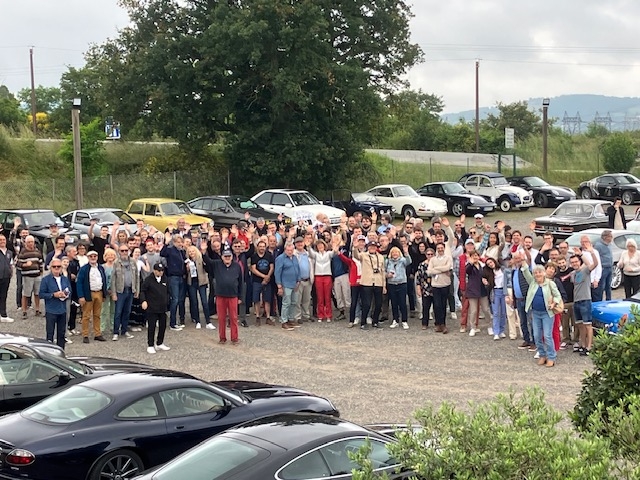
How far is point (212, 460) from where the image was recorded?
669 centimetres

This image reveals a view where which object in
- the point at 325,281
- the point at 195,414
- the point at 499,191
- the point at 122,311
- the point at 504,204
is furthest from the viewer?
the point at 499,191

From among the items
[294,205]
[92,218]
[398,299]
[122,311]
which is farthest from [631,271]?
[294,205]

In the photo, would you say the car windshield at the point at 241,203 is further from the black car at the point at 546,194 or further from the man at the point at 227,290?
the man at the point at 227,290

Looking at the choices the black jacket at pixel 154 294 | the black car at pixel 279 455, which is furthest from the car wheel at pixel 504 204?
the black car at pixel 279 455

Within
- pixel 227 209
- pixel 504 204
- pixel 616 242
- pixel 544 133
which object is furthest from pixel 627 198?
pixel 616 242

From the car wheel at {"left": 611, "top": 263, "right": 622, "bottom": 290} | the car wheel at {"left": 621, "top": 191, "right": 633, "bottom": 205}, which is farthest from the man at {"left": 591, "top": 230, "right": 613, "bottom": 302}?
the car wheel at {"left": 621, "top": 191, "right": 633, "bottom": 205}

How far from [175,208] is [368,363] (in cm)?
1672

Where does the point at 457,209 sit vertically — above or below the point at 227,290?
above

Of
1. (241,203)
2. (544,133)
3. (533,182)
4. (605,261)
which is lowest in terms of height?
(605,261)

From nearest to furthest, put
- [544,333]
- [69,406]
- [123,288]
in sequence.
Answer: [69,406] → [544,333] → [123,288]

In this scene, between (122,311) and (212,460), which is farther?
(122,311)

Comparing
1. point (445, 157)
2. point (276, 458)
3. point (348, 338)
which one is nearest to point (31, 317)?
point (348, 338)

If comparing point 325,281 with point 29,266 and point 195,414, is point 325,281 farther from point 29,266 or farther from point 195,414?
point 195,414

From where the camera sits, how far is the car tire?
3839 centimetres
